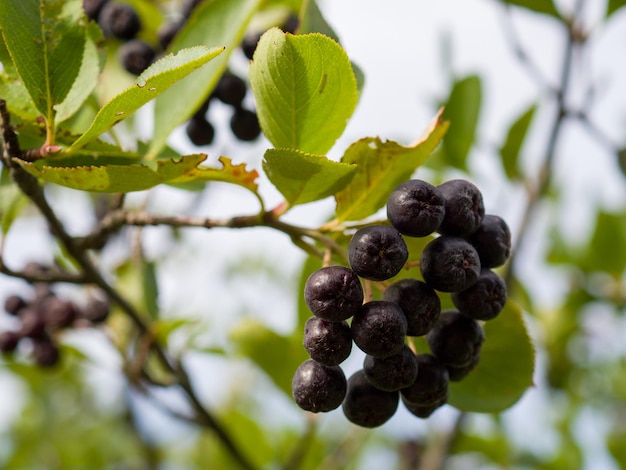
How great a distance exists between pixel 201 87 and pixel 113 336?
1282 mm

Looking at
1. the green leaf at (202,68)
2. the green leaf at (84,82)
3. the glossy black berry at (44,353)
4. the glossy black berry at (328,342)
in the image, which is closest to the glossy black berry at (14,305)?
the glossy black berry at (44,353)

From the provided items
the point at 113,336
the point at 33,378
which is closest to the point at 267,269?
the point at 33,378

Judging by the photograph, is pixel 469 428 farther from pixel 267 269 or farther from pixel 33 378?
pixel 33 378

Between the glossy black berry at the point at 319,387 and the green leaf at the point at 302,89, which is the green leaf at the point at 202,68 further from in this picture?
the glossy black berry at the point at 319,387

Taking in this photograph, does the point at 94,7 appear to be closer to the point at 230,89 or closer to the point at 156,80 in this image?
the point at 230,89

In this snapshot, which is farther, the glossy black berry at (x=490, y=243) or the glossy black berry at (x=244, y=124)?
the glossy black berry at (x=244, y=124)

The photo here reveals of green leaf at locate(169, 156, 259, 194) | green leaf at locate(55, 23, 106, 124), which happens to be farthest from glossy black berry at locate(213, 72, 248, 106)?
green leaf at locate(169, 156, 259, 194)

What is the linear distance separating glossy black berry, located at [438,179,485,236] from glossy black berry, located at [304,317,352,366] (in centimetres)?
26

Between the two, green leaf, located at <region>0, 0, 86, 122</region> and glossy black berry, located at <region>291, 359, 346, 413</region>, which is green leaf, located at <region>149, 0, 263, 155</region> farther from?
glossy black berry, located at <region>291, 359, 346, 413</region>

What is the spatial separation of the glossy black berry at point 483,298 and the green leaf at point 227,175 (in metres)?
0.42

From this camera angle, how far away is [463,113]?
2.38 meters

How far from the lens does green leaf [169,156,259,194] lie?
122 cm

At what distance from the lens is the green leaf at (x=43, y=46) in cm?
115

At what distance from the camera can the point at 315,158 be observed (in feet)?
3.64
